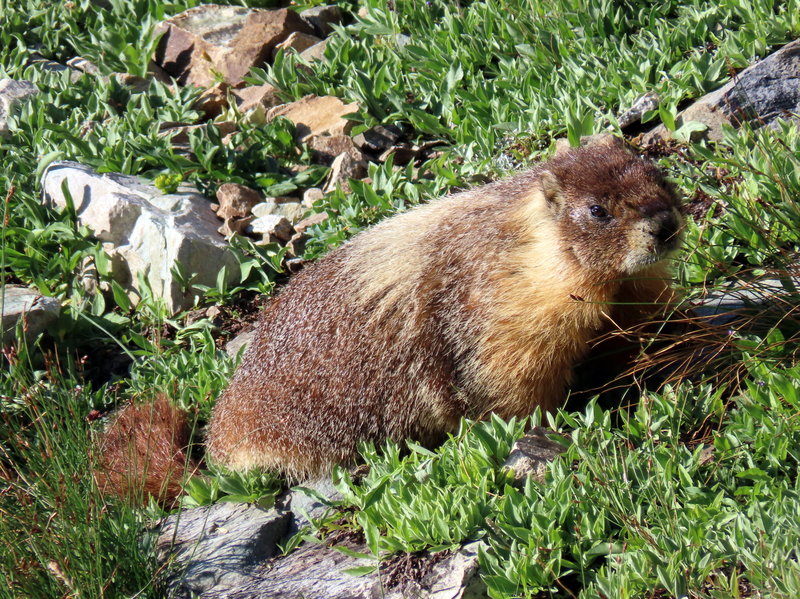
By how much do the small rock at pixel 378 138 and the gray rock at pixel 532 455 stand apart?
3.83 meters

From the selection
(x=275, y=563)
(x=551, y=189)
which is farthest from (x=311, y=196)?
(x=275, y=563)

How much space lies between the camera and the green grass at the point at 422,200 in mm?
3627

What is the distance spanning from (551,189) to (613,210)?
355 millimetres

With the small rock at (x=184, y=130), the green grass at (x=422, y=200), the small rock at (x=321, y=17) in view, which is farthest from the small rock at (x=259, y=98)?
the small rock at (x=321, y=17)

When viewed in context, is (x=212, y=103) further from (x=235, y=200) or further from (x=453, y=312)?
(x=453, y=312)

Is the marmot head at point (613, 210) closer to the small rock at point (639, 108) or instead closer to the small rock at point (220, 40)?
the small rock at point (639, 108)

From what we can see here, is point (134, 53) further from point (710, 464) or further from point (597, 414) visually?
point (710, 464)

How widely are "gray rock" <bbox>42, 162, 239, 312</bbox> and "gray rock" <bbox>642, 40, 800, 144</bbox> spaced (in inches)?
140

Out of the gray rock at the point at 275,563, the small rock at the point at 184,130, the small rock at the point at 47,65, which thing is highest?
the small rock at the point at 47,65

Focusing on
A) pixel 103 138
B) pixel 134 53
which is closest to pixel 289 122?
pixel 103 138

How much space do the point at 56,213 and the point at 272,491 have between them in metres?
3.65

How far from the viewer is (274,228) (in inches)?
283

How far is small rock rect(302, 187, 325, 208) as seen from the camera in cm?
740

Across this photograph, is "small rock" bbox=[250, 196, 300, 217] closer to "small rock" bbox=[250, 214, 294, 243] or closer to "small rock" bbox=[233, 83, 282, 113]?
"small rock" bbox=[250, 214, 294, 243]
